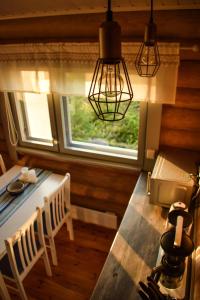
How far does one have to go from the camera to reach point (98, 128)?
2.41 meters

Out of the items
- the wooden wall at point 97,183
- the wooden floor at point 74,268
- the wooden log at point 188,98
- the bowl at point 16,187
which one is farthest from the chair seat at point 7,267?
the wooden log at point 188,98

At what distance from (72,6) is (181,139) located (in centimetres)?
128

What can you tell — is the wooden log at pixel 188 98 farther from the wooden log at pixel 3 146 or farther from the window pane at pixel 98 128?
the wooden log at pixel 3 146

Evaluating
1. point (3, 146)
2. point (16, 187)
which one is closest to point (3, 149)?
point (3, 146)

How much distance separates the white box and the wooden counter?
96mm

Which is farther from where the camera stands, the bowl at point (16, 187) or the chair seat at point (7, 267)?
the bowl at point (16, 187)

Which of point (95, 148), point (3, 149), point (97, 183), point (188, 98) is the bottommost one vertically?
point (97, 183)

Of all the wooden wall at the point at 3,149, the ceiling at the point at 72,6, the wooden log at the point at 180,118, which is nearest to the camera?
the ceiling at the point at 72,6

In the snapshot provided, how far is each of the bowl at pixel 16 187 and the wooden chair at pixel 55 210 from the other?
322 millimetres

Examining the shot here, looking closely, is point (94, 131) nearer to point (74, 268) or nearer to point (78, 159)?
point (78, 159)

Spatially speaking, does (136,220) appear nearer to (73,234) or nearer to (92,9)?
(73,234)

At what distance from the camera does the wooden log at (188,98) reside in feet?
→ 6.00

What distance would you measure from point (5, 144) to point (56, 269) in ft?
4.76

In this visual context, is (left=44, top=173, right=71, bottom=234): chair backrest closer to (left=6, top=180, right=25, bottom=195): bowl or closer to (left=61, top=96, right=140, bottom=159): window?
(left=6, top=180, right=25, bottom=195): bowl
